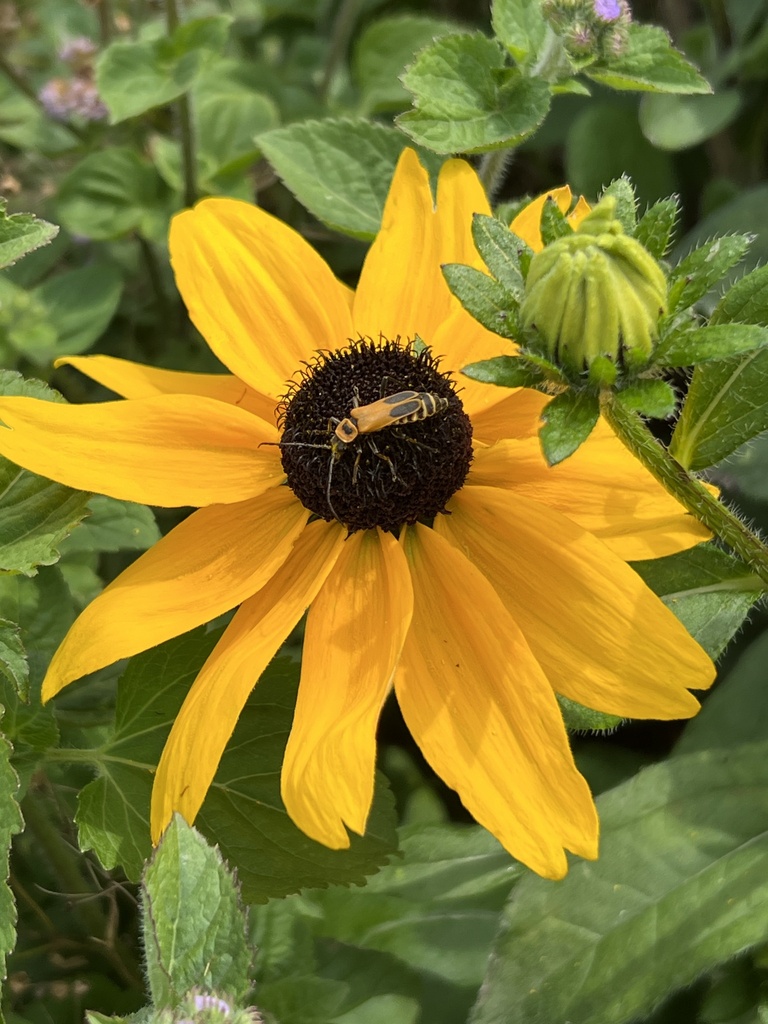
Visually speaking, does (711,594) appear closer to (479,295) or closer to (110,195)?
(479,295)

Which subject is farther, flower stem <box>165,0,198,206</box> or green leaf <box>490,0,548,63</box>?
flower stem <box>165,0,198,206</box>

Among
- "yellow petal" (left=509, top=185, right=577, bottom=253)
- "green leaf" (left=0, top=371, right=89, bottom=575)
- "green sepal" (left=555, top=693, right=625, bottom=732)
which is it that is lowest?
"green sepal" (left=555, top=693, right=625, bottom=732)

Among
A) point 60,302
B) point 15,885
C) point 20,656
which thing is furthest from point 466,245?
point 15,885

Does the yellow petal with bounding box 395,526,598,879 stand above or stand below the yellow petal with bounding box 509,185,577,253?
below

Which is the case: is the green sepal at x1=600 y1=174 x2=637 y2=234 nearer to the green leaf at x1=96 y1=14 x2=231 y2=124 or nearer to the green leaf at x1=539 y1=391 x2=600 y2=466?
the green leaf at x1=539 y1=391 x2=600 y2=466

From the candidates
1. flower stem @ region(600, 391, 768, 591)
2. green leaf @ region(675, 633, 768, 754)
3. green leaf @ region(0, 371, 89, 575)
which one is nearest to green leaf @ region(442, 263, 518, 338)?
flower stem @ region(600, 391, 768, 591)

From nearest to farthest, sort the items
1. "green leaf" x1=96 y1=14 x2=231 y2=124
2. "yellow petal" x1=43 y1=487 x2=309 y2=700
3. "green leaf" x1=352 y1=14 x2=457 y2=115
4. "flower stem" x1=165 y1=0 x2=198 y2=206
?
"yellow petal" x1=43 y1=487 x2=309 y2=700 < "green leaf" x1=96 y1=14 x2=231 y2=124 < "flower stem" x1=165 y1=0 x2=198 y2=206 < "green leaf" x1=352 y1=14 x2=457 y2=115

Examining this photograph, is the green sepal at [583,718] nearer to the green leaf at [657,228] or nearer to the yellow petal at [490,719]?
the yellow petal at [490,719]
